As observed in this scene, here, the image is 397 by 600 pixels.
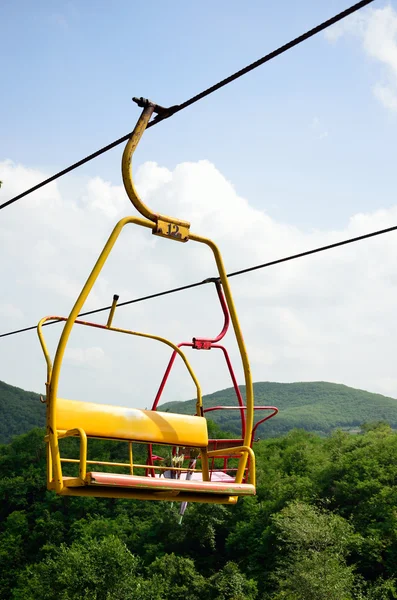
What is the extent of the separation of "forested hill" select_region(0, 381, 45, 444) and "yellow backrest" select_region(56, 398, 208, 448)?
4303 inches

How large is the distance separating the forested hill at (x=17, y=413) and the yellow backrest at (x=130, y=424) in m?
109

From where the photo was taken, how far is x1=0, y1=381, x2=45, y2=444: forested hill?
Answer: 11697 cm

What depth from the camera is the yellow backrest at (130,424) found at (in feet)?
14.0

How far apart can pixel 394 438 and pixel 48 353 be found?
55.2 metres

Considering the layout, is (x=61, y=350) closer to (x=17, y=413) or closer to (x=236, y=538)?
(x=236, y=538)

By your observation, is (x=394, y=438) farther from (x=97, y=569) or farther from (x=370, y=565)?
(x=97, y=569)

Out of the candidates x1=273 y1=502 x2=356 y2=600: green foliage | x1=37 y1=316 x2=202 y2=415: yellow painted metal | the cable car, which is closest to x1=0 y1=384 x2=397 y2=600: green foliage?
x1=273 y1=502 x2=356 y2=600: green foliage

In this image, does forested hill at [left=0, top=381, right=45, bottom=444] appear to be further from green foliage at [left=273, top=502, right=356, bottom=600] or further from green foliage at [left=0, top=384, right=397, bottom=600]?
green foliage at [left=273, top=502, right=356, bottom=600]

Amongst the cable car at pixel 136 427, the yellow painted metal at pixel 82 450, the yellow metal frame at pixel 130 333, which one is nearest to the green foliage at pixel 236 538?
the cable car at pixel 136 427

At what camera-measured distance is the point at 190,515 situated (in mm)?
54188

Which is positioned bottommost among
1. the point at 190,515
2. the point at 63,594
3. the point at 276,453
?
the point at 63,594

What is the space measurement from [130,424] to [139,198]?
1.41 meters

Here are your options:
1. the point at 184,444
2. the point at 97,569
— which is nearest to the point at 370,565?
the point at 97,569

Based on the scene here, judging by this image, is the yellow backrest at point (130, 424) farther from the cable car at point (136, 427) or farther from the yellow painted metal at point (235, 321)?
the yellow painted metal at point (235, 321)
